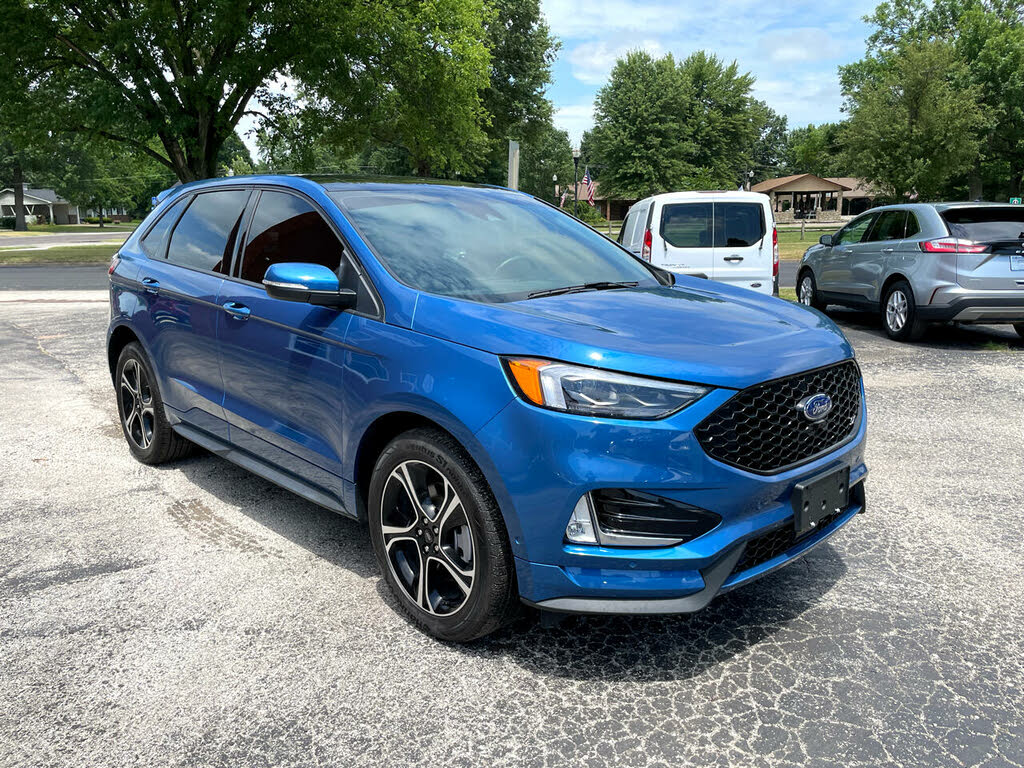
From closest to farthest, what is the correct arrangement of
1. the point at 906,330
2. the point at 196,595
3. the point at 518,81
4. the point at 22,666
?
the point at 22,666
the point at 196,595
the point at 906,330
the point at 518,81

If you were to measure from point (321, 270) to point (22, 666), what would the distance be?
178cm

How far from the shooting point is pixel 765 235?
10156mm

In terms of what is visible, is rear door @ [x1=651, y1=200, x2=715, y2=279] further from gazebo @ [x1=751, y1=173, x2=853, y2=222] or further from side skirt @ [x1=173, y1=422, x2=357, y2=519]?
gazebo @ [x1=751, y1=173, x2=853, y2=222]

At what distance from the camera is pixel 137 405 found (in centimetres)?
511

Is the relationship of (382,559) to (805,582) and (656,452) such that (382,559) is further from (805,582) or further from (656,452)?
(805,582)

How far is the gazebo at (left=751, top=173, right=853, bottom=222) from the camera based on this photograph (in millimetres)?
81500

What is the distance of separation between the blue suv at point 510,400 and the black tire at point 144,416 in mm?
799

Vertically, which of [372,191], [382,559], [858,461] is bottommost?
[382,559]

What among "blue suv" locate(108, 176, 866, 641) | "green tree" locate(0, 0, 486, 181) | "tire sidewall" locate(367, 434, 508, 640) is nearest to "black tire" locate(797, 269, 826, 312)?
"blue suv" locate(108, 176, 866, 641)

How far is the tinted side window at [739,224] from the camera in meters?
10.2

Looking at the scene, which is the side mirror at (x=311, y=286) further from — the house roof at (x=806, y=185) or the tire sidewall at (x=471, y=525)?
the house roof at (x=806, y=185)

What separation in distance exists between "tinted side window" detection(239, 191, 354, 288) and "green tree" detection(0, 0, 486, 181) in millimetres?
19963

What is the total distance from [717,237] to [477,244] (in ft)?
24.0

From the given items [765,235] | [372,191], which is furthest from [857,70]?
[372,191]
